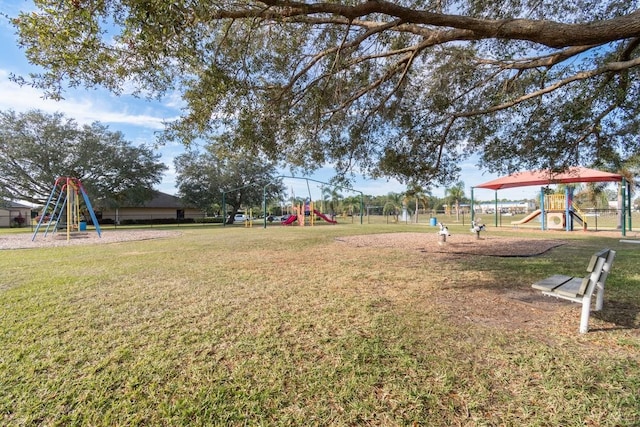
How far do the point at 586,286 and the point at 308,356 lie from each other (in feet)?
9.15

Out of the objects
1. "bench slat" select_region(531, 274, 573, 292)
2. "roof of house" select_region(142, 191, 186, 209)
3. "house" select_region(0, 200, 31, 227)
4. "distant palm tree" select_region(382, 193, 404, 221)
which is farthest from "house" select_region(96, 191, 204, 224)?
"bench slat" select_region(531, 274, 573, 292)

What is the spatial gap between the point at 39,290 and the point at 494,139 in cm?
959

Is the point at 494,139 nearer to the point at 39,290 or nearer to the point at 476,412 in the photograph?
the point at 476,412

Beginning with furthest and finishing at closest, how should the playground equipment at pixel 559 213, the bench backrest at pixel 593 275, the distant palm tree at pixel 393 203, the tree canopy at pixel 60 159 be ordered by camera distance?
the distant palm tree at pixel 393 203 → the tree canopy at pixel 60 159 → the playground equipment at pixel 559 213 → the bench backrest at pixel 593 275

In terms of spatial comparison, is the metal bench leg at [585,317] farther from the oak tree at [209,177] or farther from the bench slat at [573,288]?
the oak tree at [209,177]

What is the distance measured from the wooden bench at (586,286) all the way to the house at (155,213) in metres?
38.4

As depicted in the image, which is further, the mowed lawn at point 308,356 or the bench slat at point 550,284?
the bench slat at point 550,284

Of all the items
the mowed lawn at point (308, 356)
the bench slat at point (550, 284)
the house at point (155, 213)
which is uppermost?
the house at point (155, 213)

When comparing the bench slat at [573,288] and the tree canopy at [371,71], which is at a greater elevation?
the tree canopy at [371,71]

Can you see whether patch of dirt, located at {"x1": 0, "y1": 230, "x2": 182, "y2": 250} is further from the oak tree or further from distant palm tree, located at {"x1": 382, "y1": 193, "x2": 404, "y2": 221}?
distant palm tree, located at {"x1": 382, "y1": 193, "x2": 404, "y2": 221}

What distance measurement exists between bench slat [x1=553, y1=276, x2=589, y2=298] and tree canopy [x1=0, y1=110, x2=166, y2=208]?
98.7ft

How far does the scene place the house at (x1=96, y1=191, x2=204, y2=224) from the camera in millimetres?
37750

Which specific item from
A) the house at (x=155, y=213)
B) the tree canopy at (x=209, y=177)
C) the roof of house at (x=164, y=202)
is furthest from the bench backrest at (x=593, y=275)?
the roof of house at (x=164, y=202)

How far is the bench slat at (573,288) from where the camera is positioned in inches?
121
